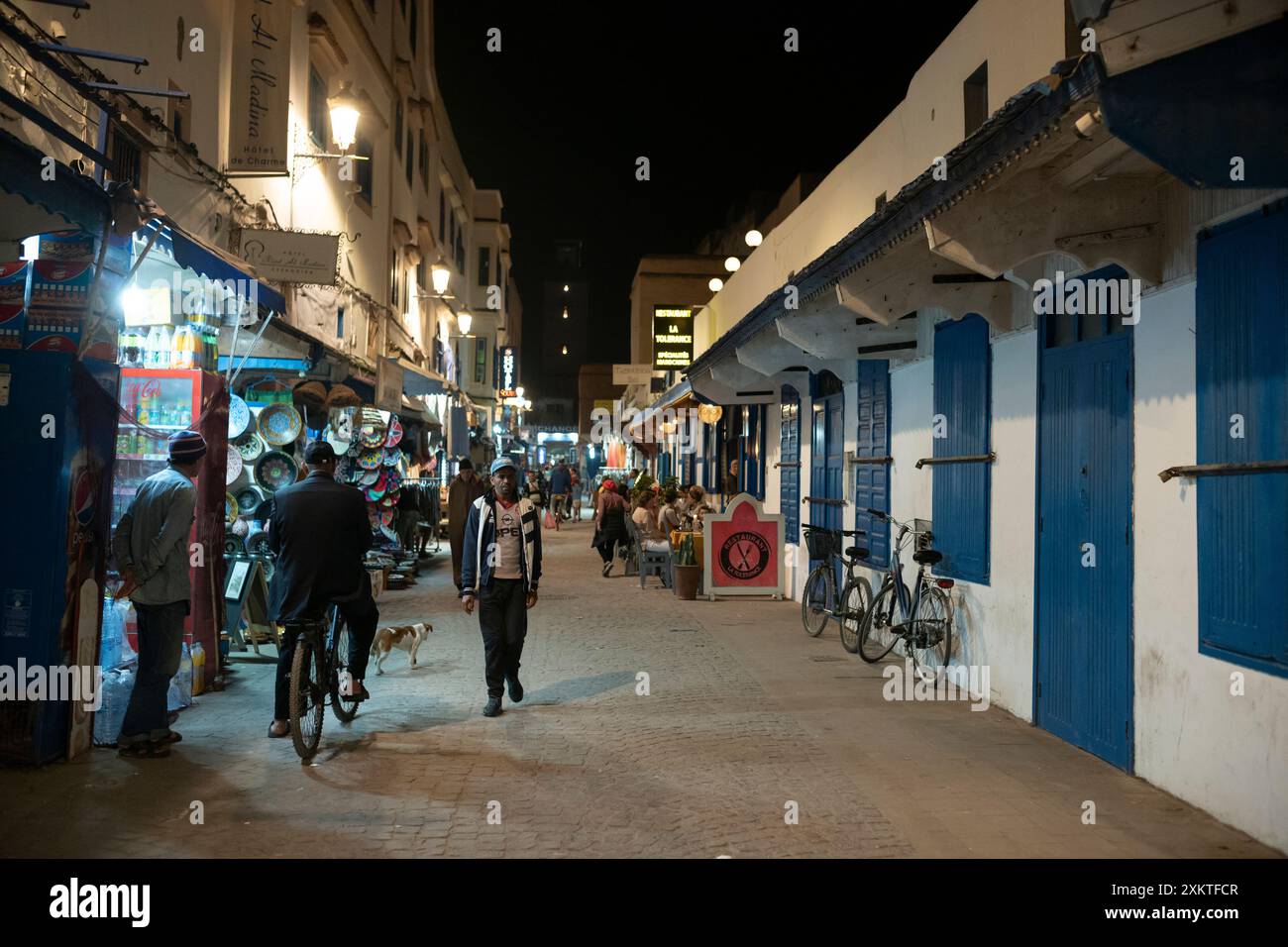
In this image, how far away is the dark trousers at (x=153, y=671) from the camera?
645cm

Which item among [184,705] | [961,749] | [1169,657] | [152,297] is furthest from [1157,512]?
[152,297]

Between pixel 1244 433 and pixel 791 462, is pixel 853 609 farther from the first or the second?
pixel 1244 433

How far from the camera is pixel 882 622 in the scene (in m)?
10.1

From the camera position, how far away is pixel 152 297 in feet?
28.3

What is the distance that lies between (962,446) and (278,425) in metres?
7.24

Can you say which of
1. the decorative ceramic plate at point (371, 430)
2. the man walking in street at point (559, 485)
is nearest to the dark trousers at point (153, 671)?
the decorative ceramic plate at point (371, 430)

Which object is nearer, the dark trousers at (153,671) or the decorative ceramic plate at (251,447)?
the dark trousers at (153,671)

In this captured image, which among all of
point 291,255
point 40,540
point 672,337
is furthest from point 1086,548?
point 672,337

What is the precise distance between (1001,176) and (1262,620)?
2.80 m

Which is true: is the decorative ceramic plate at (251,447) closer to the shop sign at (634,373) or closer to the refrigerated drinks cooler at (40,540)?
the refrigerated drinks cooler at (40,540)

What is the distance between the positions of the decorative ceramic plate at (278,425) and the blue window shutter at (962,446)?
690 centimetres

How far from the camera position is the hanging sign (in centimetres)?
1122

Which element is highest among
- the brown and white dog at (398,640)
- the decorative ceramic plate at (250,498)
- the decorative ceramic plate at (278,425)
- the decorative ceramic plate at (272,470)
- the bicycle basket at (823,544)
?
the decorative ceramic plate at (278,425)

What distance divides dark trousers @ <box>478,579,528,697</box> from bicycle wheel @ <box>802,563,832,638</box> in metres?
4.82
